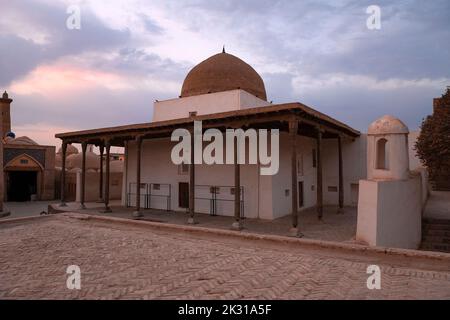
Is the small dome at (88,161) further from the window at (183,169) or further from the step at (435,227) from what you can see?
the step at (435,227)

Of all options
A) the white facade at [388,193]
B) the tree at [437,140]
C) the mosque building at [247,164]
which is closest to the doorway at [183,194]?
the mosque building at [247,164]

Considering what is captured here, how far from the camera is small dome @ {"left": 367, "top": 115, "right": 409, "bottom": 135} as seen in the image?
10.8 metres

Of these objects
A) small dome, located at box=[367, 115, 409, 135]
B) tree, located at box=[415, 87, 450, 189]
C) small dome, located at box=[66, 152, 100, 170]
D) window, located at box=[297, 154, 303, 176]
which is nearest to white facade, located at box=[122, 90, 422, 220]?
window, located at box=[297, 154, 303, 176]

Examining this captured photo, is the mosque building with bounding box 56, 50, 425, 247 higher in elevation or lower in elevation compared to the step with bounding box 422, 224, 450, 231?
higher

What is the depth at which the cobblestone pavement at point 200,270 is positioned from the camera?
204 inches

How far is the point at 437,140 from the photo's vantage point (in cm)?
1639

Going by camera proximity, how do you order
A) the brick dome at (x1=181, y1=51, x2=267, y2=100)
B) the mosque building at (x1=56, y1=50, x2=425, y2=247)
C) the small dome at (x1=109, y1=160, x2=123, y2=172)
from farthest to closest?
1. the small dome at (x1=109, y1=160, x2=123, y2=172)
2. the brick dome at (x1=181, y1=51, x2=267, y2=100)
3. the mosque building at (x1=56, y1=50, x2=425, y2=247)

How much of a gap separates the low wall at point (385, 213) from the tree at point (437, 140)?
7040 mm

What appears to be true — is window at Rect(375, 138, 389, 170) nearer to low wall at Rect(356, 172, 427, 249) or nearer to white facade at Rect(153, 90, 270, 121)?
low wall at Rect(356, 172, 427, 249)

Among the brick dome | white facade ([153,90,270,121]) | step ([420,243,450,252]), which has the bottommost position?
step ([420,243,450,252])

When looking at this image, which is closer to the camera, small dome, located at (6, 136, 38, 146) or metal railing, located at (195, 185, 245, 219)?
metal railing, located at (195, 185, 245, 219)

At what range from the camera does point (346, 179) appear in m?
18.2
